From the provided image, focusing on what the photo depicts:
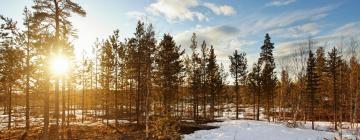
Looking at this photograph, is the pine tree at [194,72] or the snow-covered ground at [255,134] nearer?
the snow-covered ground at [255,134]

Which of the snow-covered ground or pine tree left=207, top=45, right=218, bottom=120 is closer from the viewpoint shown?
the snow-covered ground

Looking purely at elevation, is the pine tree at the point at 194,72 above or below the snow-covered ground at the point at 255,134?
above

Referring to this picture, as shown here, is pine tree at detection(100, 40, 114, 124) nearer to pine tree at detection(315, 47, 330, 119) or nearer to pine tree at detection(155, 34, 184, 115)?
pine tree at detection(155, 34, 184, 115)

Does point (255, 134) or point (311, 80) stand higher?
point (311, 80)

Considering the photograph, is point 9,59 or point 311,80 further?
point 311,80

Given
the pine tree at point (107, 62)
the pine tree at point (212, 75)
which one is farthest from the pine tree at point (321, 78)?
the pine tree at point (107, 62)

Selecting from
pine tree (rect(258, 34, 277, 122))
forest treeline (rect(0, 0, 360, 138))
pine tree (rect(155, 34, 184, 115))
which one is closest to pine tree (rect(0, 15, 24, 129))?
forest treeline (rect(0, 0, 360, 138))

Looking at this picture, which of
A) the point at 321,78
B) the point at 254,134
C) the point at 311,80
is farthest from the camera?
the point at 321,78

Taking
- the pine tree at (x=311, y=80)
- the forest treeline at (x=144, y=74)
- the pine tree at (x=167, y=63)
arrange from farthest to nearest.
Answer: the pine tree at (x=311, y=80), the pine tree at (x=167, y=63), the forest treeline at (x=144, y=74)

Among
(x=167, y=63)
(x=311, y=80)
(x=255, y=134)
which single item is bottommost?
(x=255, y=134)

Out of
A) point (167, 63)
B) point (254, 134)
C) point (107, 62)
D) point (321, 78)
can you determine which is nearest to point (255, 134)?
point (254, 134)

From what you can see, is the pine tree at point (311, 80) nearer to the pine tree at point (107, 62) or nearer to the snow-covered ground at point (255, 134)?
the snow-covered ground at point (255, 134)

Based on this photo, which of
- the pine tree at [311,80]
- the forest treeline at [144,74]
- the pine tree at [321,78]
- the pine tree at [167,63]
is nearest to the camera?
the forest treeline at [144,74]

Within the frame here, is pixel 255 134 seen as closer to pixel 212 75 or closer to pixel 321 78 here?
pixel 212 75
